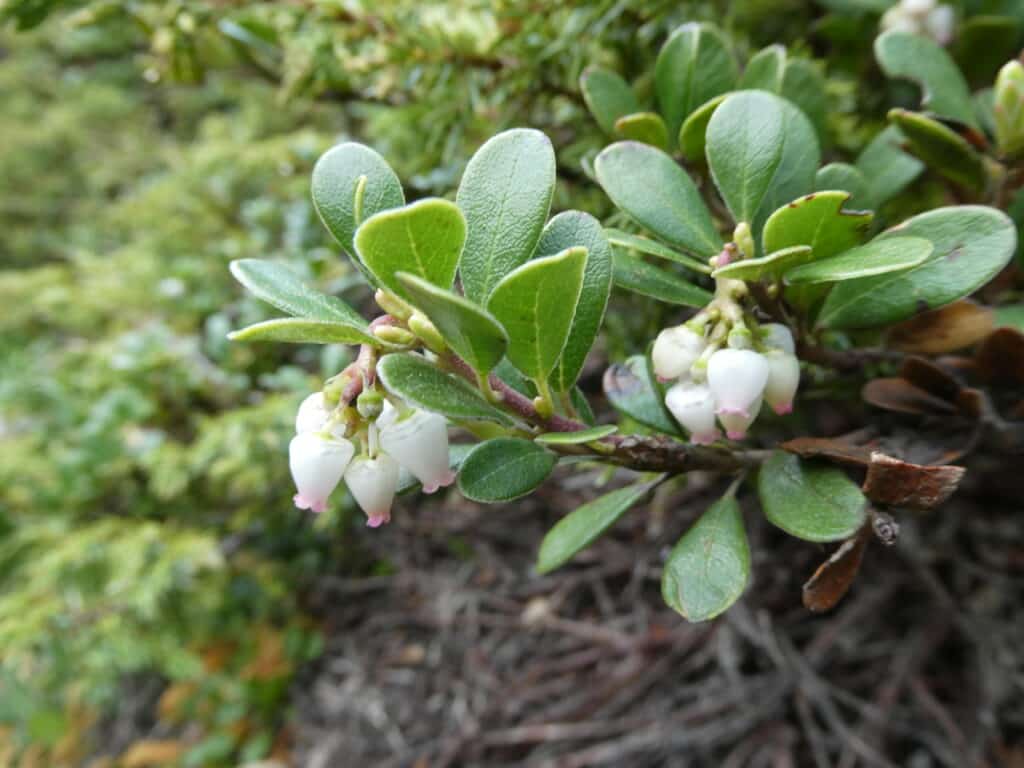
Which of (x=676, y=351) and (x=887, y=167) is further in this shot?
(x=887, y=167)

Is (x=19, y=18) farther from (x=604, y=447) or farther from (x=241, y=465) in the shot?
(x=604, y=447)

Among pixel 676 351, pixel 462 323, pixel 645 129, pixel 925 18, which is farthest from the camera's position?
pixel 925 18

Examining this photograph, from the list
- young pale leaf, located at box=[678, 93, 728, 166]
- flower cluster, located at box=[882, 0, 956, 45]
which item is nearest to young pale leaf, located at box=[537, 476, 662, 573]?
young pale leaf, located at box=[678, 93, 728, 166]

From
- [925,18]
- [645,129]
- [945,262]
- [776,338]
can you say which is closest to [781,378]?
[776,338]

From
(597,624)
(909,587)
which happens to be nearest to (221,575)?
(597,624)

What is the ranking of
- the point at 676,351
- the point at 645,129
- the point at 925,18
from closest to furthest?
the point at 676,351
the point at 645,129
the point at 925,18

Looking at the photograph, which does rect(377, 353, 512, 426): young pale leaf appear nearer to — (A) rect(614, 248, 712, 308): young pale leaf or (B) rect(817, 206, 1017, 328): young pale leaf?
(A) rect(614, 248, 712, 308): young pale leaf

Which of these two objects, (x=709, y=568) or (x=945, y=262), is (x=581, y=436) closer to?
(x=709, y=568)

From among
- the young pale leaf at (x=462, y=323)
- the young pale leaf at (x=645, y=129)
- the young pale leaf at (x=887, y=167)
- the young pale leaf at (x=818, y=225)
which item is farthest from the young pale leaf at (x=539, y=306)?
the young pale leaf at (x=887, y=167)

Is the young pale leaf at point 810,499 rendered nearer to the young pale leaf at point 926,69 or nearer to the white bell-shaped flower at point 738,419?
the white bell-shaped flower at point 738,419
